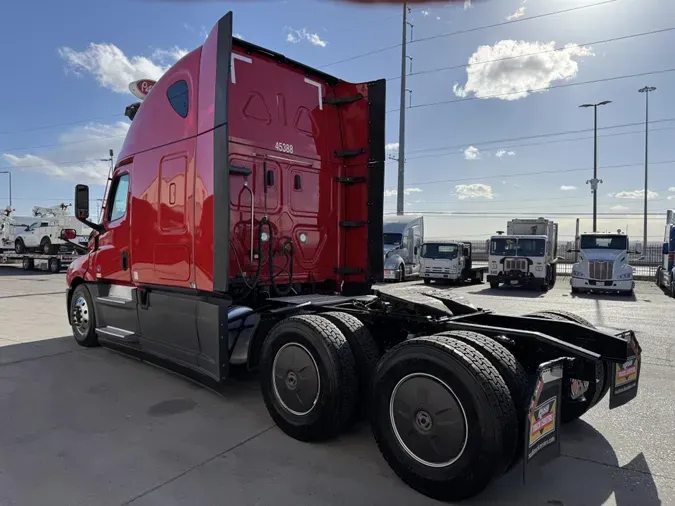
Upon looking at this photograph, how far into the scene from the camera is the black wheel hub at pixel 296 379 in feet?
11.9

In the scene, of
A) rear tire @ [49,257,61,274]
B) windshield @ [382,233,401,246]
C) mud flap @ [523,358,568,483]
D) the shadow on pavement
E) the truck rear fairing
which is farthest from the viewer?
rear tire @ [49,257,61,274]

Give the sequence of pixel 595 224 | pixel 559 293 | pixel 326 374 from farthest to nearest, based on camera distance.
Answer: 1. pixel 595 224
2. pixel 559 293
3. pixel 326 374

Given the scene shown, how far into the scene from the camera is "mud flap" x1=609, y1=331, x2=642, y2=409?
333 cm

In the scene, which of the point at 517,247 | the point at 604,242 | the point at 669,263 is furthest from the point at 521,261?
the point at 669,263

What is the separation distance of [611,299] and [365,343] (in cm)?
1438

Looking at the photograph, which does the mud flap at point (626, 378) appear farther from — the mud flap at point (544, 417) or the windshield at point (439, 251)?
the windshield at point (439, 251)

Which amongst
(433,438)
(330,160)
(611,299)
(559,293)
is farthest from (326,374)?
(559,293)

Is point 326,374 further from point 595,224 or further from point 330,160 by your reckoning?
point 595,224

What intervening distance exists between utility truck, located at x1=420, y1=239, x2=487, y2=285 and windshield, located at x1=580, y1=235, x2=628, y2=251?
15.6 feet

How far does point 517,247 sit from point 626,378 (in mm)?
15520

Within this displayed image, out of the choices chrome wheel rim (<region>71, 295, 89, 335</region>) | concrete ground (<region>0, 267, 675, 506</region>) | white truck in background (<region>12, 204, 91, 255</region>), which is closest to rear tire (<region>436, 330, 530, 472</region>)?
concrete ground (<region>0, 267, 675, 506</region>)

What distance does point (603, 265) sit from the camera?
1652 cm

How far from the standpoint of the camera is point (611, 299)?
15125mm

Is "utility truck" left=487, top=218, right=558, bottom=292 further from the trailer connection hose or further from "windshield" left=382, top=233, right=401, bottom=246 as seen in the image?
the trailer connection hose
